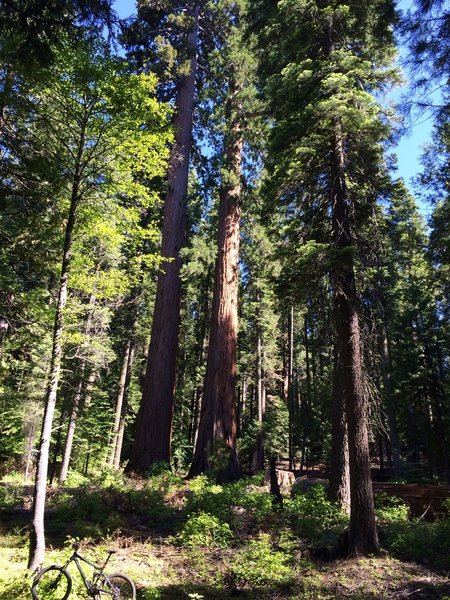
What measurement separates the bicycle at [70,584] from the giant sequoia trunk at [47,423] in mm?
560

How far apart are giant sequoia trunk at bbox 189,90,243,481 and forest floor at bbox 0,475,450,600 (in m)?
1.63

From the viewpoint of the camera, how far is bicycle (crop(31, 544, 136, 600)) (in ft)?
15.1

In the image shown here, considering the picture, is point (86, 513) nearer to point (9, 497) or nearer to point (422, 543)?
point (9, 497)

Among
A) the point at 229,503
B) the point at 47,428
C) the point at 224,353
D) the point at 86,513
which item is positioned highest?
the point at 224,353

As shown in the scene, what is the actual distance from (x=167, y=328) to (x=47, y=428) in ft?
24.4

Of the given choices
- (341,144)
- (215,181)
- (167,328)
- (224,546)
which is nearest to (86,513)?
(224,546)

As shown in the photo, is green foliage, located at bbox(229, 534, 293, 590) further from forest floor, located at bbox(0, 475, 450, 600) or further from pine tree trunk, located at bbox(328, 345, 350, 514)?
pine tree trunk, located at bbox(328, 345, 350, 514)

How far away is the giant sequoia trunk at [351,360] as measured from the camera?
669 cm

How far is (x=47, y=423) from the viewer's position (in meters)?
5.98

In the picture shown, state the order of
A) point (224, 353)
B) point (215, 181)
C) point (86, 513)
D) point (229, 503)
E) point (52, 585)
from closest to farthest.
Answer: point (52, 585) → point (86, 513) → point (229, 503) → point (224, 353) → point (215, 181)

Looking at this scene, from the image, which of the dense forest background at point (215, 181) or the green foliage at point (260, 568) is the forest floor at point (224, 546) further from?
the dense forest background at point (215, 181)

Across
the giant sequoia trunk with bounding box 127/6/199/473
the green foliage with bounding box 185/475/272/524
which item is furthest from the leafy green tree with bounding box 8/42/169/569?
Result: the giant sequoia trunk with bounding box 127/6/199/473

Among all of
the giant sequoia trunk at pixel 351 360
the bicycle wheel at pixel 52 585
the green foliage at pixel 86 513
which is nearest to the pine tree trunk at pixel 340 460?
the giant sequoia trunk at pixel 351 360

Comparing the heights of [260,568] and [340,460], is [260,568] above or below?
below
